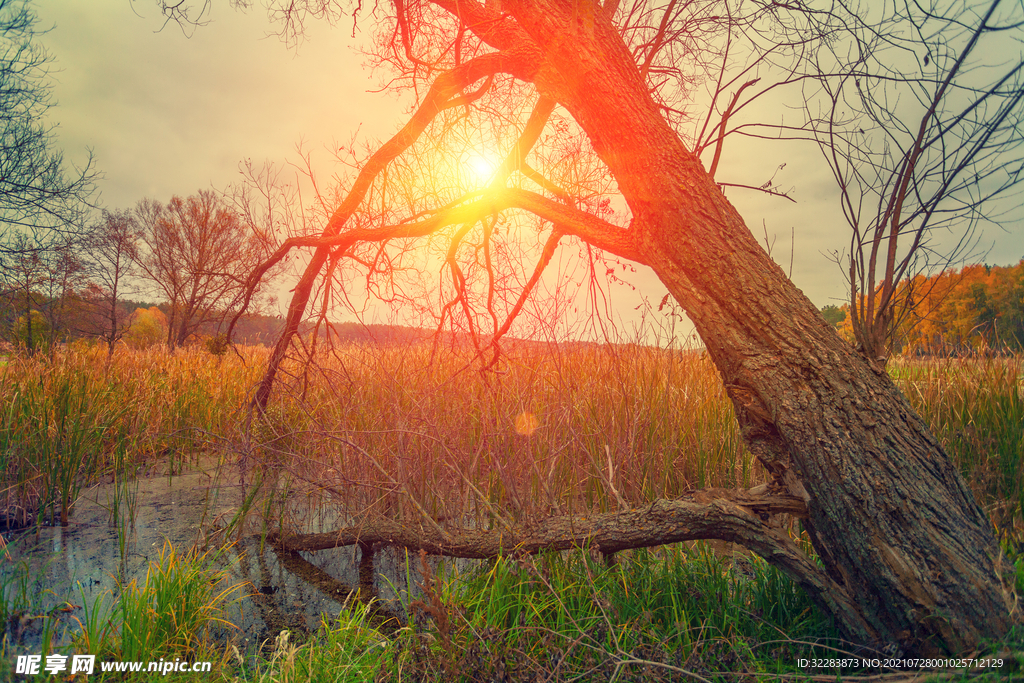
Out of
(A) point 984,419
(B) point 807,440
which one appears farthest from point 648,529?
(A) point 984,419

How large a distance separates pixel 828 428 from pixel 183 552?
398 centimetres

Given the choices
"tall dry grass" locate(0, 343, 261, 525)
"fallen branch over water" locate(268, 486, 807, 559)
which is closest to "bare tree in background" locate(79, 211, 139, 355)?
"tall dry grass" locate(0, 343, 261, 525)

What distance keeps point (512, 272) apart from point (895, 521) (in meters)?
2.51

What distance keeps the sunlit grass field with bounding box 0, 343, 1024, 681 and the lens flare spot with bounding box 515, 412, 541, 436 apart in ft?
0.05

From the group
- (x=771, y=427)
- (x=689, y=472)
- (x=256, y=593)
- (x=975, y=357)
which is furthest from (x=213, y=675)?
(x=975, y=357)

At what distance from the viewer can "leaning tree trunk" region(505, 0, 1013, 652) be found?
163 cm

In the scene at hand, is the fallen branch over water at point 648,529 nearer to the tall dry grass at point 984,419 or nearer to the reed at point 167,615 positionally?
the reed at point 167,615

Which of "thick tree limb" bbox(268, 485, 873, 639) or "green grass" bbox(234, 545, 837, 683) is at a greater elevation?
"thick tree limb" bbox(268, 485, 873, 639)

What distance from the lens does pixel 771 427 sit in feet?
6.19

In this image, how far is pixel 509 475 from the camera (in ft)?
8.63

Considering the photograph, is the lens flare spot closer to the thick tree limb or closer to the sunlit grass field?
the sunlit grass field

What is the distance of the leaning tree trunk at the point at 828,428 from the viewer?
1630 mm

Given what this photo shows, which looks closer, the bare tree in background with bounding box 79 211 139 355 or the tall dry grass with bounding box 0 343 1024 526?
the tall dry grass with bounding box 0 343 1024 526

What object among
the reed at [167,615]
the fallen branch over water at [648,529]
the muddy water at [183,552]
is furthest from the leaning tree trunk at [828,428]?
the reed at [167,615]
